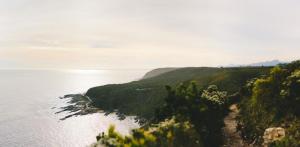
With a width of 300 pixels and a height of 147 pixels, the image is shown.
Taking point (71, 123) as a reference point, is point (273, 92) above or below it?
above

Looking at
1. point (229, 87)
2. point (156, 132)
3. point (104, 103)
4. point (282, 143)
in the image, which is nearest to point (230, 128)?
point (282, 143)

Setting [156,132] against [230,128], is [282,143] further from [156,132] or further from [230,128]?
[230,128]

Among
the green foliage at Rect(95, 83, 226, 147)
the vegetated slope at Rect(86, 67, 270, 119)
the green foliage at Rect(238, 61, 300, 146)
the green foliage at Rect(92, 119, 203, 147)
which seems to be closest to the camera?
the green foliage at Rect(92, 119, 203, 147)

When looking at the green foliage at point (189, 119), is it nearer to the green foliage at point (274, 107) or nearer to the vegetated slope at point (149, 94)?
the green foliage at point (274, 107)

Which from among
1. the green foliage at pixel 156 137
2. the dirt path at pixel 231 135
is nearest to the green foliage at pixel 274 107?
the dirt path at pixel 231 135

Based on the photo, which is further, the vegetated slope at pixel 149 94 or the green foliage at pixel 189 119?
the vegetated slope at pixel 149 94

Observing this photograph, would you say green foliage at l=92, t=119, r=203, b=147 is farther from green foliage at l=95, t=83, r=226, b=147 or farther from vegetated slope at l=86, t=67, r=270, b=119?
vegetated slope at l=86, t=67, r=270, b=119

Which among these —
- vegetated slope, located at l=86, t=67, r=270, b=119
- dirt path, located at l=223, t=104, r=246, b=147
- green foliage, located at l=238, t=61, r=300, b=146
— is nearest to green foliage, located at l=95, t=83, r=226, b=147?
dirt path, located at l=223, t=104, r=246, b=147

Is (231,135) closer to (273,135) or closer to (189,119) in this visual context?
(189,119)
